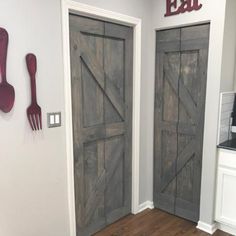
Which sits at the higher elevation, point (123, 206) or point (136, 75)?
point (136, 75)

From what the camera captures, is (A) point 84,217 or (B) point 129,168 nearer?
(A) point 84,217

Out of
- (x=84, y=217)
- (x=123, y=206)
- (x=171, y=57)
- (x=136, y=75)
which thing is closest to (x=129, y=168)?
(x=123, y=206)

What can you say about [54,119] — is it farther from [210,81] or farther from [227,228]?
[227,228]

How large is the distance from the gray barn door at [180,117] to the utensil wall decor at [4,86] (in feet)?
5.41

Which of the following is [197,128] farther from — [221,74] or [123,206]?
[123,206]

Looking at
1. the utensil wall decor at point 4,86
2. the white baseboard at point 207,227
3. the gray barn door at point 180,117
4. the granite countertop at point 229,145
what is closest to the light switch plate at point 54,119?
the utensil wall decor at point 4,86

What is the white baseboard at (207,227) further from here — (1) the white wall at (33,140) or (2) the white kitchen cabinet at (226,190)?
(1) the white wall at (33,140)

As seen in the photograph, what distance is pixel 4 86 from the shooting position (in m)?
1.62

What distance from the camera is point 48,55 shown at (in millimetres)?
1864

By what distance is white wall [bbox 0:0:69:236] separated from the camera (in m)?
1.68

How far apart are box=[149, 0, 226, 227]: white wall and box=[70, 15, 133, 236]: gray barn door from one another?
1.90 ft

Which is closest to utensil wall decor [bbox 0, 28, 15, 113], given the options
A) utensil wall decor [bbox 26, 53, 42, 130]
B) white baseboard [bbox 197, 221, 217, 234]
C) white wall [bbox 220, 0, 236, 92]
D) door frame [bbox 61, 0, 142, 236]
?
utensil wall decor [bbox 26, 53, 42, 130]

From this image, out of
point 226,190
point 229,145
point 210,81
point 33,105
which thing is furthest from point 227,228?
point 33,105

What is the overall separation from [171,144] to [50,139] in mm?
1412
